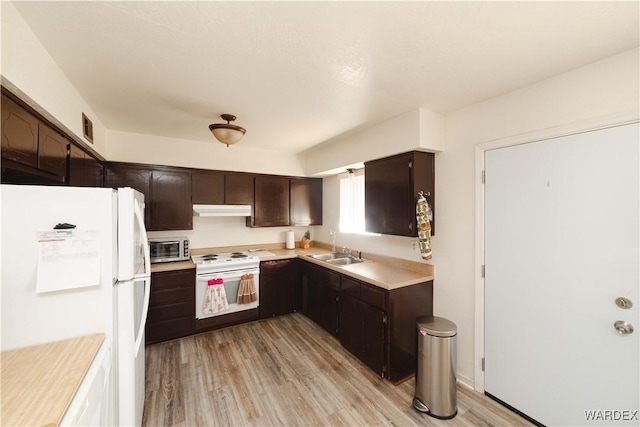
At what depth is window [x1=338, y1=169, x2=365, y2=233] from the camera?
356cm

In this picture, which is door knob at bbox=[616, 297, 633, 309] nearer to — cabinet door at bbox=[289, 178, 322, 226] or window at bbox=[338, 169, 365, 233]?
window at bbox=[338, 169, 365, 233]

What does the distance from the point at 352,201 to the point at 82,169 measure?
9.65 ft

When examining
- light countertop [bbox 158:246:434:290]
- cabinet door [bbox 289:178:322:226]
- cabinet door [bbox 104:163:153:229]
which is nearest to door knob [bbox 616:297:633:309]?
light countertop [bbox 158:246:434:290]

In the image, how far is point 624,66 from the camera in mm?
1493

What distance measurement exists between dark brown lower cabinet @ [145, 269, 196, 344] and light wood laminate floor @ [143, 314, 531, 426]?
0.13 m

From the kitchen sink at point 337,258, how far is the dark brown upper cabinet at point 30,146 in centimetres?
267

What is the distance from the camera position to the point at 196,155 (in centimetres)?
356

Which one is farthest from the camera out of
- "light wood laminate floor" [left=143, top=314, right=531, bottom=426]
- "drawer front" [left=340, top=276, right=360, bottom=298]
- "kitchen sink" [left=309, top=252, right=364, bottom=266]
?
"kitchen sink" [left=309, top=252, right=364, bottom=266]

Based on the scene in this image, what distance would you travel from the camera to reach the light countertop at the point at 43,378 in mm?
787

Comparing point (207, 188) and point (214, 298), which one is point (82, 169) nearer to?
point (207, 188)

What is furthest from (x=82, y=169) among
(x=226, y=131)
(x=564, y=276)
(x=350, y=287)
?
(x=564, y=276)

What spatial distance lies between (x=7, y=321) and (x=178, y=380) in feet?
5.26

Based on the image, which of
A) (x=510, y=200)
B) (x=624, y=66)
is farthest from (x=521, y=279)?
(x=624, y=66)

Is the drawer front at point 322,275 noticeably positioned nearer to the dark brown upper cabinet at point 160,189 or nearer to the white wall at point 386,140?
the white wall at point 386,140
